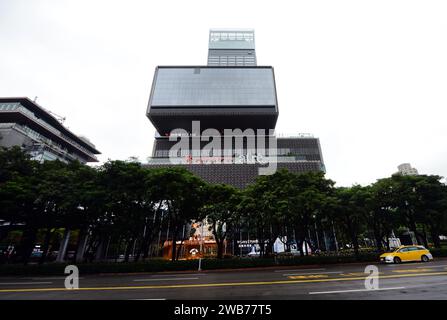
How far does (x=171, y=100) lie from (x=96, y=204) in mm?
57573

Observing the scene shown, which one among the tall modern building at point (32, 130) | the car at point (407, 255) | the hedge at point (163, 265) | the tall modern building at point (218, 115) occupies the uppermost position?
the tall modern building at point (218, 115)

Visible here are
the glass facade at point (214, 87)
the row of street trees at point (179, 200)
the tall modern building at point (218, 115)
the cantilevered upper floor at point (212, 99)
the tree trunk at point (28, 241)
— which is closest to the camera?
the row of street trees at point (179, 200)

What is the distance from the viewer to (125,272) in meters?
18.4

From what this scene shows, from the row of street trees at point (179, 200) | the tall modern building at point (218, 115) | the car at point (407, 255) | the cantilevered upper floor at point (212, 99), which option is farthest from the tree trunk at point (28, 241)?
the cantilevered upper floor at point (212, 99)

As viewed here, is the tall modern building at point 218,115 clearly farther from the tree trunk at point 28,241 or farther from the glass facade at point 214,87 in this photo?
the tree trunk at point 28,241

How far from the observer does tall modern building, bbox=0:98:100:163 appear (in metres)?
46.4

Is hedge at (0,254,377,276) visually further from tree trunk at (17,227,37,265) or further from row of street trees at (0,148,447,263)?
tree trunk at (17,227,37,265)

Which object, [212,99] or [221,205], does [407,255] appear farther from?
[212,99]

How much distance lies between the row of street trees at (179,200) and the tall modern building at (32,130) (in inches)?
971

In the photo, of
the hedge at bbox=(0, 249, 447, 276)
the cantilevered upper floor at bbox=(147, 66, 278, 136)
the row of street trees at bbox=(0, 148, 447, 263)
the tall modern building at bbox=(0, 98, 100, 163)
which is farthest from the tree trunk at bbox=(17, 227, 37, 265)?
the cantilevered upper floor at bbox=(147, 66, 278, 136)

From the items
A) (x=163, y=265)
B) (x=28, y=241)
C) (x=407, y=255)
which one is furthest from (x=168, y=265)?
(x=407, y=255)

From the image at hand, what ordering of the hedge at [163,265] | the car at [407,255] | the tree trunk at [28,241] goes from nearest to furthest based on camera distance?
the hedge at [163,265]
the car at [407,255]
the tree trunk at [28,241]

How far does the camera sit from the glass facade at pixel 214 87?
73062mm
